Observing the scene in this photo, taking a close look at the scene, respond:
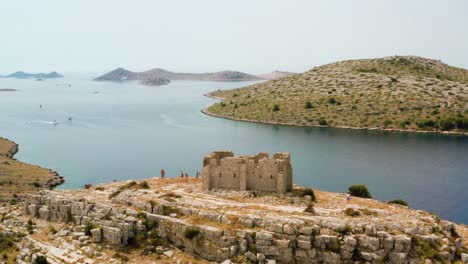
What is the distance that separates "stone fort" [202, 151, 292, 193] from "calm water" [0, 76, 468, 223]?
26730 mm

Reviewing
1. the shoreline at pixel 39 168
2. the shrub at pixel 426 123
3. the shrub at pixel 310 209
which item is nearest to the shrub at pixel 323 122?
the shrub at pixel 426 123

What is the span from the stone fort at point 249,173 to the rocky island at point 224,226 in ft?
0.22

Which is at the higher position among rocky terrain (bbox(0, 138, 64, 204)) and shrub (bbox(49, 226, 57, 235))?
shrub (bbox(49, 226, 57, 235))

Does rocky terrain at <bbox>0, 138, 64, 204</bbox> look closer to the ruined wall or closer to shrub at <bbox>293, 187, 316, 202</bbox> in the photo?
the ruined wall

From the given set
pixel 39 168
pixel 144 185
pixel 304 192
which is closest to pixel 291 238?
pixel 304 192

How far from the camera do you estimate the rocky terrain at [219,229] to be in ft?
78.6

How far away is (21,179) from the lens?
206 ft

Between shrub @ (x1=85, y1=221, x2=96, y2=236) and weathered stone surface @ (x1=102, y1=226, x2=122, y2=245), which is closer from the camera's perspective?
weathered stone surface @ (x1=102, y1=226, x2=122, y2=245)

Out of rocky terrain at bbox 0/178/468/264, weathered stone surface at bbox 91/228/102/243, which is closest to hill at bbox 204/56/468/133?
rocky terrain at bbox 0/178/468/264

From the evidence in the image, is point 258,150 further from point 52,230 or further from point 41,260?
point 41,260

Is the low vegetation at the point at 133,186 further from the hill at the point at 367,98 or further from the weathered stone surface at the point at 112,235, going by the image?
the hill at the point at 367,98

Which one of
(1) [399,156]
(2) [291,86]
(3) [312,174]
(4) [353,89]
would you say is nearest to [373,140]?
(1) [399,156]

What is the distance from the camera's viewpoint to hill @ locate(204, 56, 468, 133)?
11056 cm

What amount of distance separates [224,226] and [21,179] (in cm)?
4593
